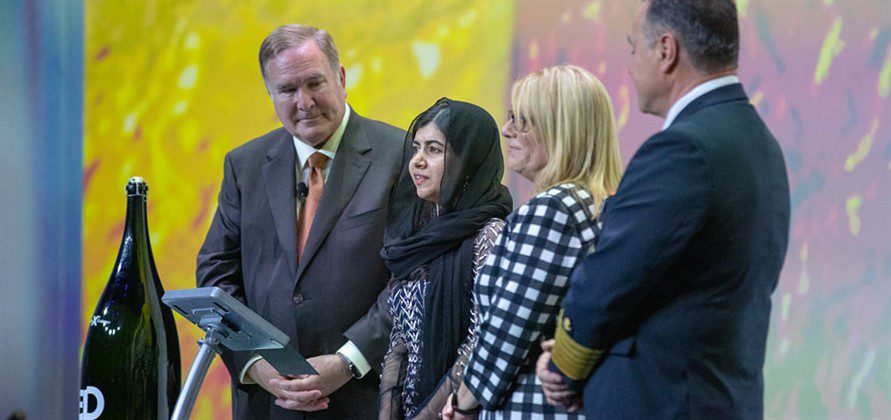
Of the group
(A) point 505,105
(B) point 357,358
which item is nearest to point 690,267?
(B) point 357,358

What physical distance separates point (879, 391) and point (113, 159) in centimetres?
302

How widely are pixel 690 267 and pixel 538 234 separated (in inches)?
15.2

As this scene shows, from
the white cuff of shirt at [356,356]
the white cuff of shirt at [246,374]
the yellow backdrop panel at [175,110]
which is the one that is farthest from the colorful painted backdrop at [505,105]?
the white cuff of shirt at [356,356]

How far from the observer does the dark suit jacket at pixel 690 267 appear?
1860 millimetres

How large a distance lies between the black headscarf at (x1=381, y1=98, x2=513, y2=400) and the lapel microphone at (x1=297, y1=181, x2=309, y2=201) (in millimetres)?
466

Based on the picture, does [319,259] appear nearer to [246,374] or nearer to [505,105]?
[246,374]

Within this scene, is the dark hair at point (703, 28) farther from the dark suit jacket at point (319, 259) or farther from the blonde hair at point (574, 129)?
the dark suit jacket at point (319, 259)

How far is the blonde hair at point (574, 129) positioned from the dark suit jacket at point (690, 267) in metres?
0.33

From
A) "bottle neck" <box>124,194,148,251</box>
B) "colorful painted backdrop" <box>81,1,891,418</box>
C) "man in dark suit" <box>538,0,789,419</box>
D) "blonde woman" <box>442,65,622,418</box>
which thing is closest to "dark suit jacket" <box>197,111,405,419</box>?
"bottle neck" <box>124,194,148,251</box>

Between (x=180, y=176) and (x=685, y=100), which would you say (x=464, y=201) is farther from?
(x=180, y=176)

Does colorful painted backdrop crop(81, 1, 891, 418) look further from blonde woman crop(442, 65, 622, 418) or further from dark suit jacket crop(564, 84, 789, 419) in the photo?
dark suit jacket crop(564, 84, 789, 419)

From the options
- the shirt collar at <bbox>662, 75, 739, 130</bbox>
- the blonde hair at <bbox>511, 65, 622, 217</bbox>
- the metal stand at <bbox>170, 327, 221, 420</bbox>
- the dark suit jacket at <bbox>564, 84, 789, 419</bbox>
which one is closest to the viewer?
the dark suit jacket at <bbox>564, 84, 789, 419</bbox>

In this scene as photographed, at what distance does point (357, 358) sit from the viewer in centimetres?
310

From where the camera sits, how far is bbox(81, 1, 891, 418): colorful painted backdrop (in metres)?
3.98
